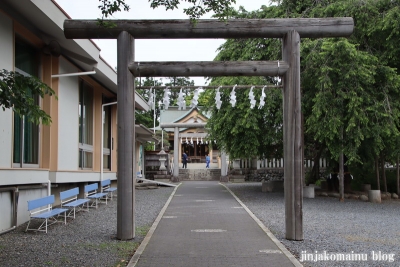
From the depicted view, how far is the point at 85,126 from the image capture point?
16.6 m

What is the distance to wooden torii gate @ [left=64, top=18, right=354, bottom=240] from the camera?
29.9 feet

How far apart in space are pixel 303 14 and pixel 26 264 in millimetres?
14806

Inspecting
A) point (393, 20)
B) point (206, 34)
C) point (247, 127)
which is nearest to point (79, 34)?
point (206, 34)

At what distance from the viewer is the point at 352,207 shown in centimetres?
1592

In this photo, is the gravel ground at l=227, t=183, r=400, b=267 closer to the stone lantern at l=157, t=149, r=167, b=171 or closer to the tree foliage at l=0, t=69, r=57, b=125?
the tree foliage at l=0, t=69, r=57, b=125

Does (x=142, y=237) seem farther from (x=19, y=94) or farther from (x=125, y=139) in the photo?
(x=19, y=94)

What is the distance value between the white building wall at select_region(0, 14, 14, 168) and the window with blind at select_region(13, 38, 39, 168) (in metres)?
0.42

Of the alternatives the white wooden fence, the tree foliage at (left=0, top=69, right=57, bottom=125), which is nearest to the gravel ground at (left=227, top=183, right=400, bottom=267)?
the tree foliage at (left=0, top=69, right=57, bottom=125)

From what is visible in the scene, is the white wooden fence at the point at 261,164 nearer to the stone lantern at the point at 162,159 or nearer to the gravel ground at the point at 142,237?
the stone lantern at the point at 162,159

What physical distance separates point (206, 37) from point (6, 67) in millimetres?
4438

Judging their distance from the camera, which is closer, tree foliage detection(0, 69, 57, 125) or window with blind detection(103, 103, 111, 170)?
tree foliage detection(0, 69, 57, 125)

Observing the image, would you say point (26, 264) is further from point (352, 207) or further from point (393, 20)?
point (393, 20)

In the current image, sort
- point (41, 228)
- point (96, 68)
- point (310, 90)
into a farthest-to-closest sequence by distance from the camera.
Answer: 1. point (310, 90)
2. point (96, 68)
3. point (41, 228)

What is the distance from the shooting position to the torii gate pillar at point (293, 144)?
909cm
